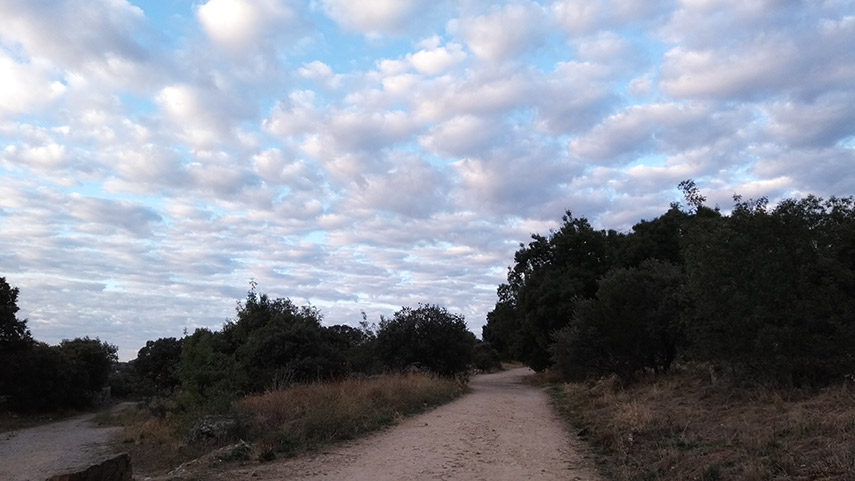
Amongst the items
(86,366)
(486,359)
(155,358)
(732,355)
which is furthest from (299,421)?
(155,358)

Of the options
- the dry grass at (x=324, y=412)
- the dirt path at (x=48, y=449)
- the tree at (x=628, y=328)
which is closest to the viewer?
the dry grass at (x=324, y=412)

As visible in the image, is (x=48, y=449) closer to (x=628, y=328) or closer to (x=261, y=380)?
(x=261, y=380)

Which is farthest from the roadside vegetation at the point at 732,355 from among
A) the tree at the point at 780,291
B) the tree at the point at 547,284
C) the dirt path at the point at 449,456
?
the tree at the point at 547,284

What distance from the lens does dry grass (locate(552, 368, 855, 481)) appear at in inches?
306

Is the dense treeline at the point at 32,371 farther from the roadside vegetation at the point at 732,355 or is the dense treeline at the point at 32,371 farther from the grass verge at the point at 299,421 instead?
the roadside vegetation at the point at 732,355

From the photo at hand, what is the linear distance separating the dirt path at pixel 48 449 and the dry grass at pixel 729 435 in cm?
1119

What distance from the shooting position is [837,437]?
27.4ft

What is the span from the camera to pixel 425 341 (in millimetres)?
35438

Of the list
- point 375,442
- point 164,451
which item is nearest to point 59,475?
point 375,442

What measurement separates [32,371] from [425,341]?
94.0ft

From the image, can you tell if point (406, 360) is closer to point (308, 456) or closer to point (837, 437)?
point (308, 456)

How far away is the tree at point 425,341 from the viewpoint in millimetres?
35188

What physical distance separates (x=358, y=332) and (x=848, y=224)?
2757cm

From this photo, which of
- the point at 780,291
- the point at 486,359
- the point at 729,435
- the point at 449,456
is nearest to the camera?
the point at 729,435
